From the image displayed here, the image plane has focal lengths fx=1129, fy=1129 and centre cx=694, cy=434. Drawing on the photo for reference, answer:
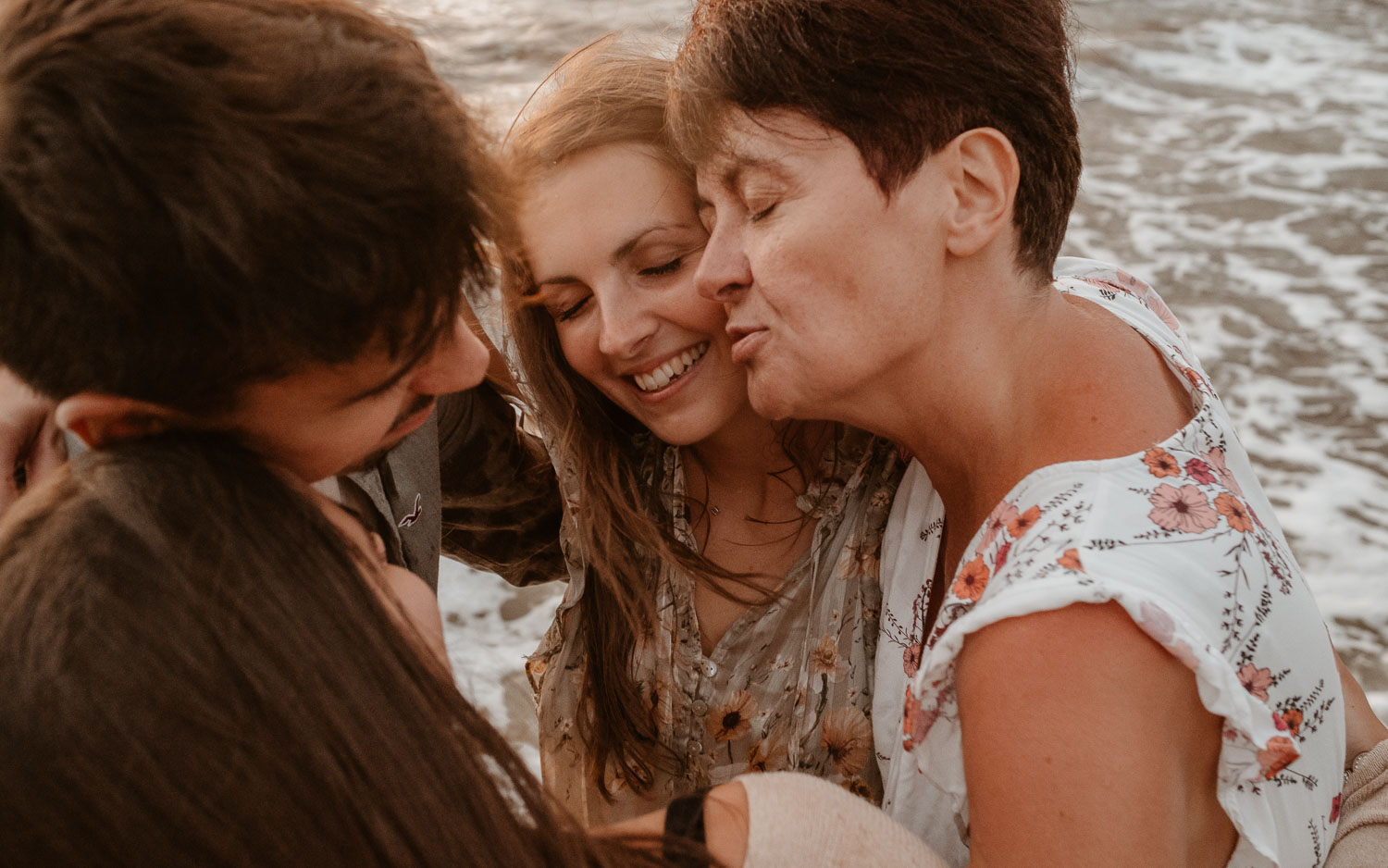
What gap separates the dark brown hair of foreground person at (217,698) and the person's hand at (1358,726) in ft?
4.82

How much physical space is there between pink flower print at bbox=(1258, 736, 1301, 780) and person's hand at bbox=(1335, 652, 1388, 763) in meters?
0.58

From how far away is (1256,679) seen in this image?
4.97 ft

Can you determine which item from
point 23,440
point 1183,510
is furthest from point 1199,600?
point 23,440

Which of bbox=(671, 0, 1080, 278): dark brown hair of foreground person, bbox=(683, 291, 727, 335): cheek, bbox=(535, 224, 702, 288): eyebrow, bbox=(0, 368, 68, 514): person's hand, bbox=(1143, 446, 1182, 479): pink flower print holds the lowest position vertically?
bbox=(0, 368, 68, 514): person's hand

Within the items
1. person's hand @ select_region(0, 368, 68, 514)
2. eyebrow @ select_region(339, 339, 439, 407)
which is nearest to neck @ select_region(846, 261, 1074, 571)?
eyebrow @ select_region(339, 339, 439, 407)

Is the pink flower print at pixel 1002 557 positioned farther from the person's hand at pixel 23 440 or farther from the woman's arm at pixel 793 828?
the person's hand at pixel 23 440

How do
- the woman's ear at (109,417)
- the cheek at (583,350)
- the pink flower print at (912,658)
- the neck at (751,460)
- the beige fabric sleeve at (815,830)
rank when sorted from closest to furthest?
the woman's ear at (109,417)
the beige fabric sleeve at (815,830)
the pink flower print at (912,658)
the cheek at (583,350)
the neck at (751,460)

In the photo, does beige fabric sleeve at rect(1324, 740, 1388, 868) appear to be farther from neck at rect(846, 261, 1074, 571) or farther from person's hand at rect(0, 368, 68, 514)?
person's hand at rect(0, 368, 68, 514)

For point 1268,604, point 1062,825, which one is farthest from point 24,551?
point 1268,604

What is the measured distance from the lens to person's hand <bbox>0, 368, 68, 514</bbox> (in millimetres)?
1705

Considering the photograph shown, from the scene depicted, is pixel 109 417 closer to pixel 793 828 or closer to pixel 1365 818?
pixel 793 828

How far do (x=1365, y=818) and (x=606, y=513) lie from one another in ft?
4.72

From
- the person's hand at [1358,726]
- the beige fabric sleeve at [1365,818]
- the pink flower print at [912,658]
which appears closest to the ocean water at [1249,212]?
the pink flower print at [912,658]

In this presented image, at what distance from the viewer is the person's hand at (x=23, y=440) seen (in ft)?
5.59
